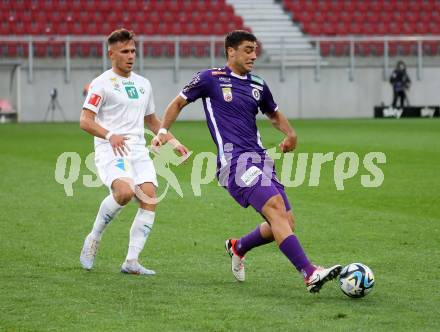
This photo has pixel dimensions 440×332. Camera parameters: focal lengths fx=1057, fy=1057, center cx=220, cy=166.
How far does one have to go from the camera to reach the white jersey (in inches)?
322

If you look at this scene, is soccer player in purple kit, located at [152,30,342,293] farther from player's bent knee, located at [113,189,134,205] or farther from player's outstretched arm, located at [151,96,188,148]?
player's bent knee, located at [113,189,134,205]

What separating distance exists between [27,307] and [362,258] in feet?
10.3

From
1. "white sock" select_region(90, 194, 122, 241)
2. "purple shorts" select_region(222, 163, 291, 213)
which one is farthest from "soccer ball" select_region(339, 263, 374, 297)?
"white sock" select_region(90, 194, 122, 241)

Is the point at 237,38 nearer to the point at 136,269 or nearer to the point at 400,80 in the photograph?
the point at 136,269

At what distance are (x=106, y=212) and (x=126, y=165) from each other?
0.42 meters

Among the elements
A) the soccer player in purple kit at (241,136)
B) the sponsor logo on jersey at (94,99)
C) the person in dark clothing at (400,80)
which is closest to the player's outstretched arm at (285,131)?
the soccer player in purple kit at (241,136)

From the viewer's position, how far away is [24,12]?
36.4 meters

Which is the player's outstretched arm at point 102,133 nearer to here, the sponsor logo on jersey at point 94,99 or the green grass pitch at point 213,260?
the sponsor logo on jersey at point 94,99

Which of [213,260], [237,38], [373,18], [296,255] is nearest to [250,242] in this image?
[296,255]

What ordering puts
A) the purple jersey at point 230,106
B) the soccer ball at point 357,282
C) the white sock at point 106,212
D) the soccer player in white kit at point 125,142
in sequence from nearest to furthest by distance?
the soccer ball at point 357,282 < the purple jersey at point 230,106 < the soccer player in white kit at point 125,142 < the white sock at point 106,212

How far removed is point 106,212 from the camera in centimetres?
822

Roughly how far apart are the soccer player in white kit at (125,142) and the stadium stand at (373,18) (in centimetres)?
3036

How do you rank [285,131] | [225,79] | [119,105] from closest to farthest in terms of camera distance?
[225,79] → [285,131] → [119,105]

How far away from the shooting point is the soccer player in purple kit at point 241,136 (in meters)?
7.27
